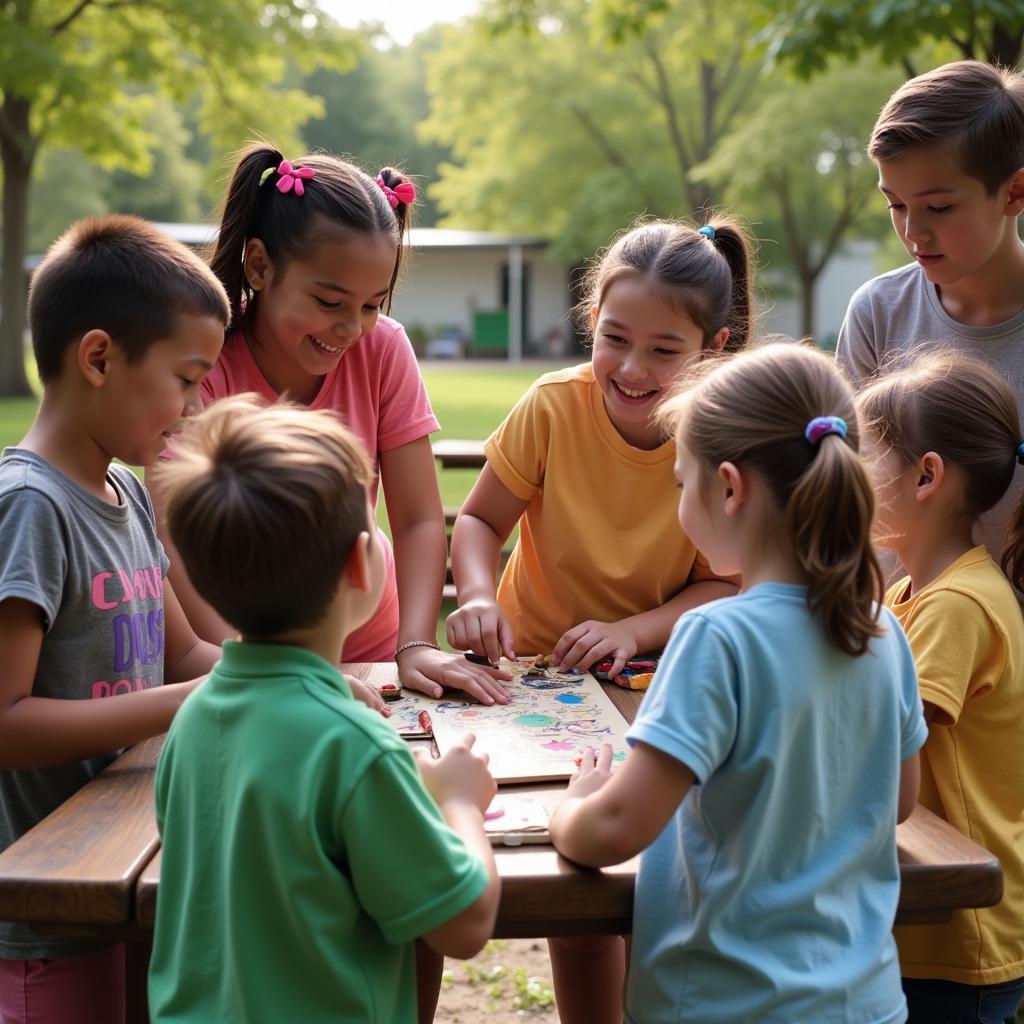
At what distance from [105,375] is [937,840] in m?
1.36

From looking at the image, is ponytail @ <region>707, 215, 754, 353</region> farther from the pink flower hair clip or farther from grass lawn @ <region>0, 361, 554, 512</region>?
grass lawn @ <region>0, 361, 554, 512</region>

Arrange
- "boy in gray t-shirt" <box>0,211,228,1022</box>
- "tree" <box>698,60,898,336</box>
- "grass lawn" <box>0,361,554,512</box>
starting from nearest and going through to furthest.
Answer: "boy in gray t-shirt" <box>0,211,228,1022</box>, "grass lawn" <box>0,361,554,512</box>, "tree" <box>698,60,898,336</box>

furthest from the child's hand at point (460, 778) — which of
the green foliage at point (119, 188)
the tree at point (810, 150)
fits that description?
the green foliage at point (119, 188)

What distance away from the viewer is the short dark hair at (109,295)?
1.82m

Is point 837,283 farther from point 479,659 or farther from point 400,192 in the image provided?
point 479,659

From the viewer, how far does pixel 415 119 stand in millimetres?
60656

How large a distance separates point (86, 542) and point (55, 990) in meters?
0.66

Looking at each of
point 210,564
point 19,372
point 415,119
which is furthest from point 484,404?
point 415,119

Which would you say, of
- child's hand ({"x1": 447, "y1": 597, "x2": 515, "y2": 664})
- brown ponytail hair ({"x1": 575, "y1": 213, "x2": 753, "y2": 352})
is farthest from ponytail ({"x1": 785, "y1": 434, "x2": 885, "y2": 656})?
brown ponytail hair ({"x1": 575, "y1": 213, "x2": 753, "y2": 352})

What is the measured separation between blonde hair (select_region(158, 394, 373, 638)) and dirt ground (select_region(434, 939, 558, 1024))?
1.78 metres

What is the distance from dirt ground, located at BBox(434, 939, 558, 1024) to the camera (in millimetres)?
2951

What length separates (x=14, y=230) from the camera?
53.2 ft

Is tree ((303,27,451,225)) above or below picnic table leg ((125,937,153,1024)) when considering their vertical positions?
above

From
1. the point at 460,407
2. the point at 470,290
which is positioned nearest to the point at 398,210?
the point at 460,407
